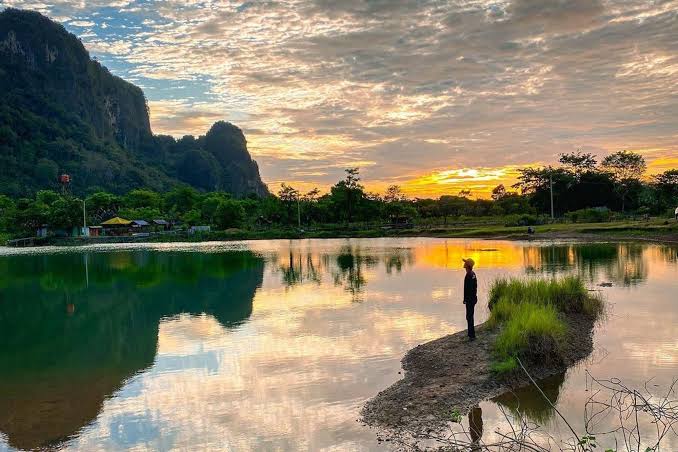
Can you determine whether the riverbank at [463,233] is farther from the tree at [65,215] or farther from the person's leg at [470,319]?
the person's leg at [470,319]

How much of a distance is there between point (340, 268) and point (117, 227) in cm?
7812

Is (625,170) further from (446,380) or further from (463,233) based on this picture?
(446,380)

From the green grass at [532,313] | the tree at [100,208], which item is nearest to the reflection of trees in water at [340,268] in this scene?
the green grass at [532,313]

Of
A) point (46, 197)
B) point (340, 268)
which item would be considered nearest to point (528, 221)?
point (340, 268)

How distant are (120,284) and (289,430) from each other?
26.3m

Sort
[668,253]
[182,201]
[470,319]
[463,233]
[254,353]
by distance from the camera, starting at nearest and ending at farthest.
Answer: [470,319] → [254,353] → [668,253] → [463,233] → [182,201]

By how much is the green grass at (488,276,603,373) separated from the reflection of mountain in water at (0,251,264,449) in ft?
27.4

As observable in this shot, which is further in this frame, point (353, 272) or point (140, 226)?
point (140, 226)

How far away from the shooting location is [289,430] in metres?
9.34

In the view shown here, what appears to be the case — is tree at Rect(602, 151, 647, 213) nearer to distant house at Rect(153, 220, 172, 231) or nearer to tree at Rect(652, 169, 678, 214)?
tree at Rect(652, 169, 678, 214)

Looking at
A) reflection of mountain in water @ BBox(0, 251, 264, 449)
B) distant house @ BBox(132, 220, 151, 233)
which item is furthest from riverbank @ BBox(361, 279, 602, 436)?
distant house @ BBox(132, 220, 151, 233)

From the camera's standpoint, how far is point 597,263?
3247 centimetres

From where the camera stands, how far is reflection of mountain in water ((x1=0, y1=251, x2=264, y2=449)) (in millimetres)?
10977

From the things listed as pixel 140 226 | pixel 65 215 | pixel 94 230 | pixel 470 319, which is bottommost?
pixel 470 319
